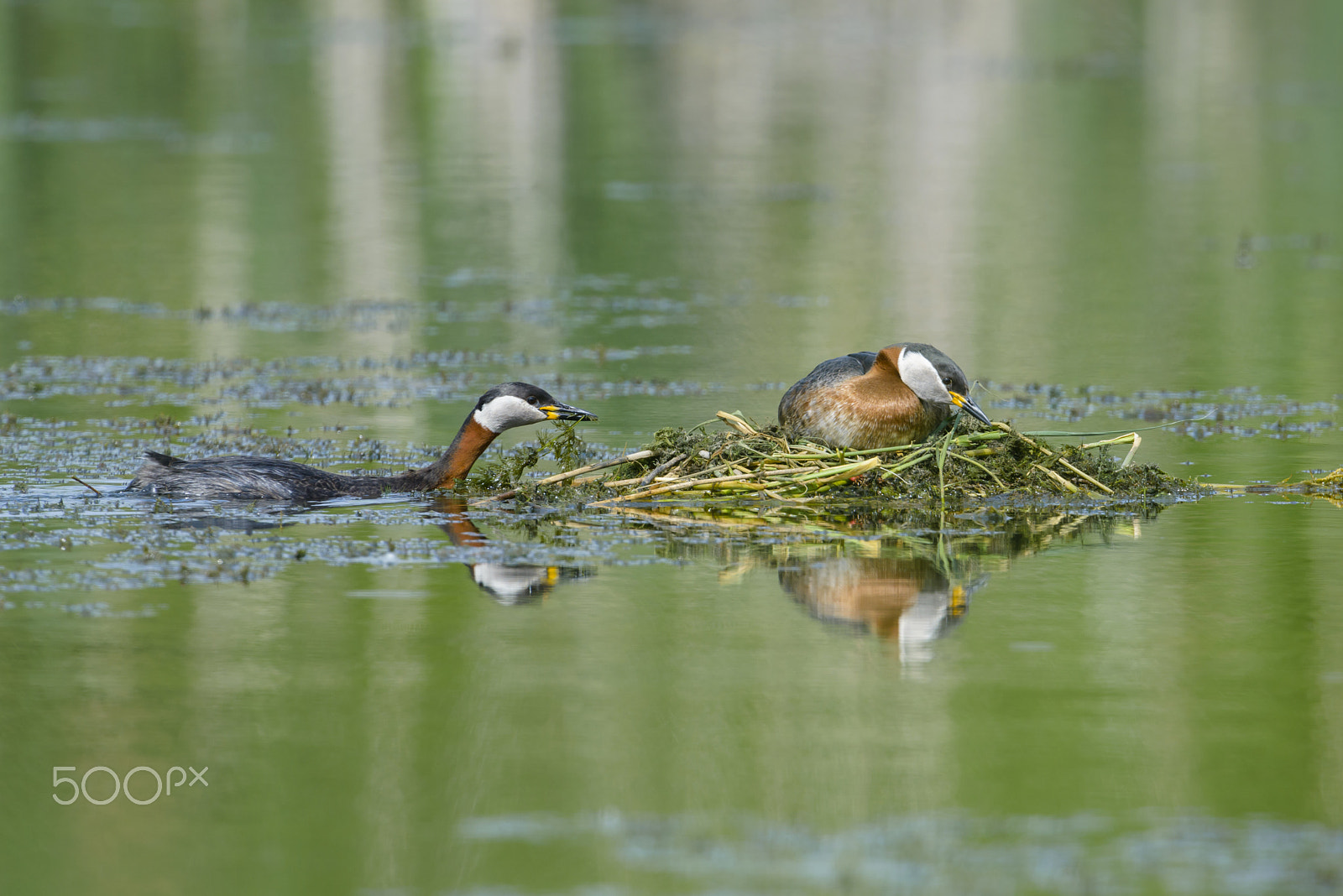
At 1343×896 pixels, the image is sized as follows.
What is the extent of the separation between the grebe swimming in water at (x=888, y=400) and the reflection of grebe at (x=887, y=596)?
1739 millimetres

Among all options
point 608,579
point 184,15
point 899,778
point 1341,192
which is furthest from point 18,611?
point 184,15

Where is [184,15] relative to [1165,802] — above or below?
above

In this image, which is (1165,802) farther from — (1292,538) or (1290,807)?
(1292,538)

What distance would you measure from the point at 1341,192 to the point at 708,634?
21.1 m

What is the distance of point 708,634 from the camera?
8.02 m

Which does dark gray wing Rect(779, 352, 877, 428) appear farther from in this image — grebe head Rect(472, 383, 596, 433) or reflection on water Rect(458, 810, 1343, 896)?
reflection on water Rect(458, 810, 1343, 896)

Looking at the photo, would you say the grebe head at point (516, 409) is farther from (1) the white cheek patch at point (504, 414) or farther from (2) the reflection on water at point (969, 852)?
(2) the reflection on water at point (969, 852)

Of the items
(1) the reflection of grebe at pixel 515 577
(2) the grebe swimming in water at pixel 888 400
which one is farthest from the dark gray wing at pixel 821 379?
(1) the reflection of grebe at pixel 515 577

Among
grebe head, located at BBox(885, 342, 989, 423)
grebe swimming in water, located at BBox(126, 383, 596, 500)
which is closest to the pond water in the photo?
grebe swimming in water, located at BBox(126, 383, 596, 500)

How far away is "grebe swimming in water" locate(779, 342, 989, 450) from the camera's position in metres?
11.0

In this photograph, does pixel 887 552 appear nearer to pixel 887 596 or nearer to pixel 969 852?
pixel 887 596

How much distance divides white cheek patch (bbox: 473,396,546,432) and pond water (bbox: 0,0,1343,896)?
0.56 metres
